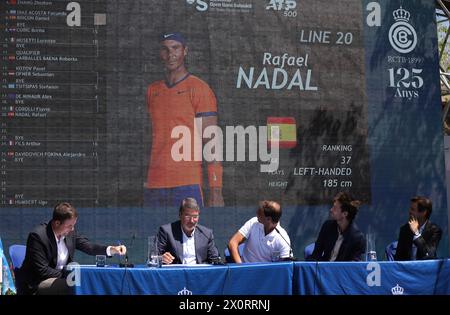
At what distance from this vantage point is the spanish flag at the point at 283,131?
9.34 m

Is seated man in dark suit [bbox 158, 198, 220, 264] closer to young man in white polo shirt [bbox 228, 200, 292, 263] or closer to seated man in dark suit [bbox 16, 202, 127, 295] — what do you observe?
young man in white polo shirt [bbox 228, 200, 292, 263]

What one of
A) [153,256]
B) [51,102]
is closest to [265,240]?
[153,256]

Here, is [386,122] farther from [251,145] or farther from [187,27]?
[187,27]

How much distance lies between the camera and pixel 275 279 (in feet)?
17.6

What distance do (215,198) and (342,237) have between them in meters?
3.10

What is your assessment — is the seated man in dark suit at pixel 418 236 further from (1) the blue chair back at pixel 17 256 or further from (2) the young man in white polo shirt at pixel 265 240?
(1) the blue chair back at pixel 17 256

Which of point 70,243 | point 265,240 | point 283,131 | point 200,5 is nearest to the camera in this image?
point 70,243

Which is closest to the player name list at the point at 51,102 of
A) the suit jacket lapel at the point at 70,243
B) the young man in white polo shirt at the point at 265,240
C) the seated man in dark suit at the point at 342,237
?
the suit jacket lapel at the point at 70,243

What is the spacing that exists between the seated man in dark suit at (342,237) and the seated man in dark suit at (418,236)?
23.1 inches

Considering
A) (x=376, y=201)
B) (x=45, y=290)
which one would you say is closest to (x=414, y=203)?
(x=376, y=201)

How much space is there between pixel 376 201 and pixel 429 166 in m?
0.99

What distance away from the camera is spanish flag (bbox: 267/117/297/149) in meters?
9.34

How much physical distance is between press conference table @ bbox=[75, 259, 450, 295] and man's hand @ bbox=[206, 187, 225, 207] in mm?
3697

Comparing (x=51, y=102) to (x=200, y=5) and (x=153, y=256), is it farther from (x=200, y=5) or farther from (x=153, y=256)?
(x=153, y=256)
